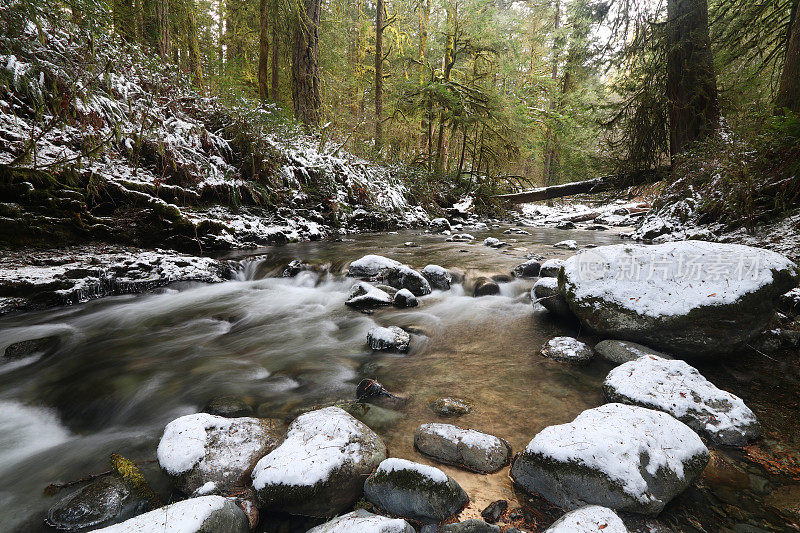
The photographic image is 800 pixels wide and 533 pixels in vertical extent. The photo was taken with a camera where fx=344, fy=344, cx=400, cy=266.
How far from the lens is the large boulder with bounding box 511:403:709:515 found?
1.49 m

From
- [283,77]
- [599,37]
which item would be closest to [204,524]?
[599,37]

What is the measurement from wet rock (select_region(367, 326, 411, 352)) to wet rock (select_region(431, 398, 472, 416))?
97 centimetres

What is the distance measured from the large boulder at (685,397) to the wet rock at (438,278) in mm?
2894

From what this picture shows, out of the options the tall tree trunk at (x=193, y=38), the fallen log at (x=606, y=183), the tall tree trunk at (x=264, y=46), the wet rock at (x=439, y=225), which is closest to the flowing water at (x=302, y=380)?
the fallen log at (x=606, y=183)

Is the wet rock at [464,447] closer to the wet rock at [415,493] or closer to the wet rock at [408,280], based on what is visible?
the wet rock at [415,493]

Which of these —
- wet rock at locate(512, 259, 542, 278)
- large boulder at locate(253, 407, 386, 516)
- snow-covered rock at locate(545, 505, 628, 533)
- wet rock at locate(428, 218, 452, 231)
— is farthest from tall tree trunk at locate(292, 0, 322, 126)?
snow-covered rock at locate(545, 505, 628, 533)

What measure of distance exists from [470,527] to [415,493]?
0.26 metres

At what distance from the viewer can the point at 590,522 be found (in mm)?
1312

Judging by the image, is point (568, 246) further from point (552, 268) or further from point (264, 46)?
point (264, 46)

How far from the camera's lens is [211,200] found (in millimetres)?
6953

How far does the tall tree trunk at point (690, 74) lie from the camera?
21.4 ft

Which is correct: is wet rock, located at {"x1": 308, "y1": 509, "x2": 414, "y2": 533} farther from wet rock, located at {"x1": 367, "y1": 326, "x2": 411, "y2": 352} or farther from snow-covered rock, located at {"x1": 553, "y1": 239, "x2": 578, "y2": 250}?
snow-covered rock, located at {"x1": 553, "y1": 239, "x2": 578, "y2": 250}

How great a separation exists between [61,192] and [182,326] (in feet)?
9.07

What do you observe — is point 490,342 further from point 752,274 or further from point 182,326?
point 182,326
